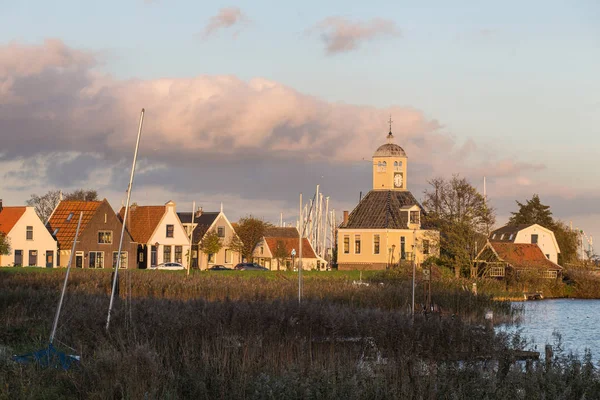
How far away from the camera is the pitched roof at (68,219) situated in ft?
231

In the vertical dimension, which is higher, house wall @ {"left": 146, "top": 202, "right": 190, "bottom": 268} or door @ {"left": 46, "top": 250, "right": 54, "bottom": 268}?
house wall @ {"left": 146, "top": 202, "right": 190, "bottom": 268}

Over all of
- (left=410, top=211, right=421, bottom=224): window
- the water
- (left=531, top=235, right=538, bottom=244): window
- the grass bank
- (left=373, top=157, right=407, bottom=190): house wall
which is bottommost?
the water

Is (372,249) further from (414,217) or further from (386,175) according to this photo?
(386,175)

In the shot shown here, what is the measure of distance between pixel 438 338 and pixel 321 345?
264 centimetres

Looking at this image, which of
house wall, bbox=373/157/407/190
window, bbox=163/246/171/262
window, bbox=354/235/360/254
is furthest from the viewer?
house wall, bbox=373/157/407/190

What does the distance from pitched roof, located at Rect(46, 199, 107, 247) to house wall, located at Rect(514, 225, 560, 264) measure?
37772 millimetres

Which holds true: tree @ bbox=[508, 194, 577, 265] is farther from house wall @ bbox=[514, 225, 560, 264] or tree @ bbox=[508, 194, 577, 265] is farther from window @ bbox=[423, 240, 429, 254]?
window @ bbox=[423, 240, 429, 254]

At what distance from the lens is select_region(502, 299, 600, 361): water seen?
2908 cm

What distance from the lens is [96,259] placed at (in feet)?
231

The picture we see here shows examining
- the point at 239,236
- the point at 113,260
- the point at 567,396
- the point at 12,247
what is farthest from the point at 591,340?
the point at 239,236

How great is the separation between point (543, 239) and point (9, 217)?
46.3m

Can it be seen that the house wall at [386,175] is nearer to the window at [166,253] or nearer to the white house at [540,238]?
the white house at [540,238]

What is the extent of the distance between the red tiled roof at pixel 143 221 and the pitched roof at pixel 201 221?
4639 millimetres

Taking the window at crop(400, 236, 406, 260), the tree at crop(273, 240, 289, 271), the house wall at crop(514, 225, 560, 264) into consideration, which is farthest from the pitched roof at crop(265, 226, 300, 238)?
the house wall at crop(514, 225, 560, 264)
